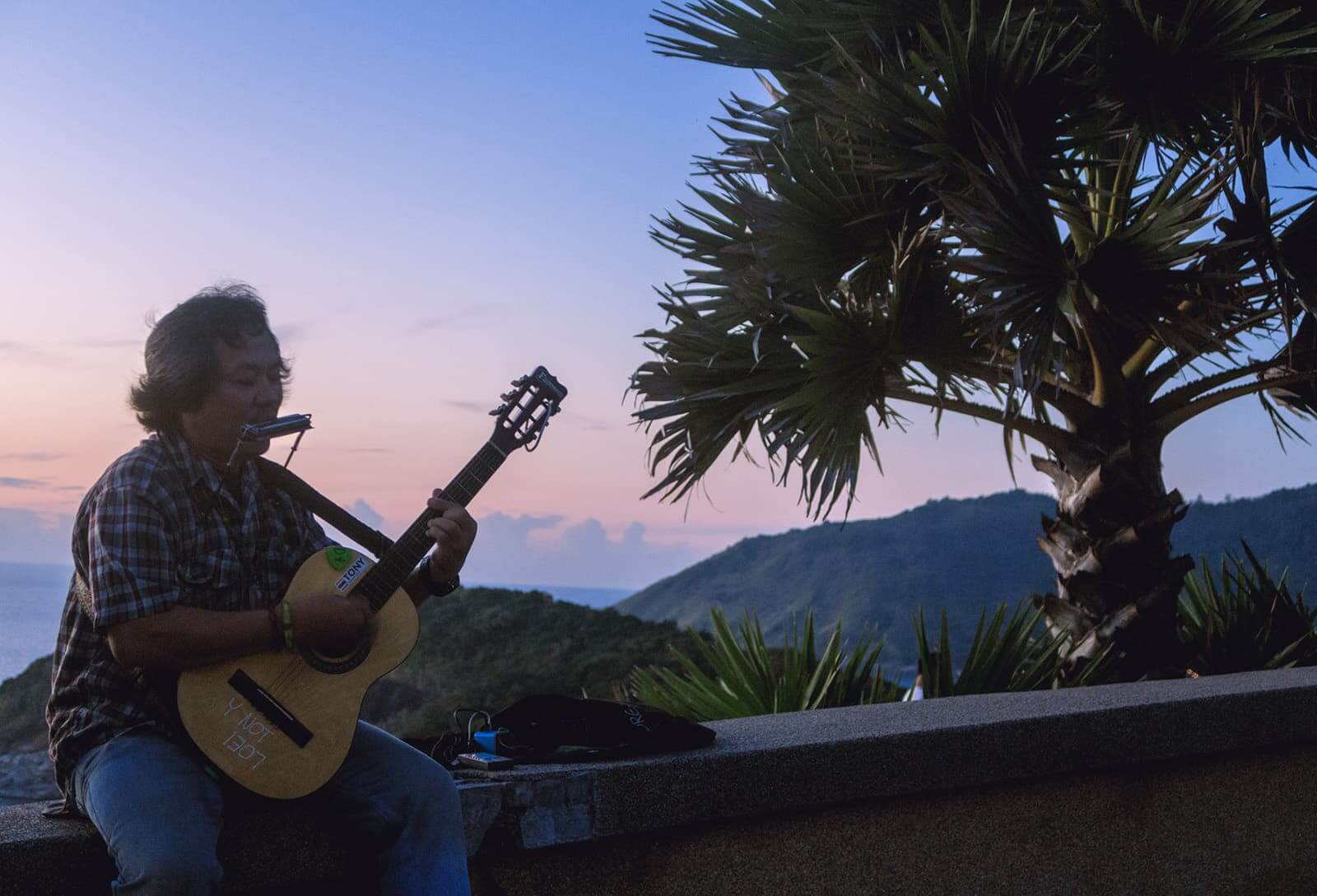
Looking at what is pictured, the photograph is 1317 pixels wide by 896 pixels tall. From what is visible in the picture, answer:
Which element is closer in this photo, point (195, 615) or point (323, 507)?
point (195, 615)

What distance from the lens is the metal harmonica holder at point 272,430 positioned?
2488 millimetres

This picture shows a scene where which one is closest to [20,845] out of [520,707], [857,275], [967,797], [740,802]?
[520,707]

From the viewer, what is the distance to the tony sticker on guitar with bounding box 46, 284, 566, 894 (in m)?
2.17

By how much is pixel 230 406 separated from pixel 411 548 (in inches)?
19.1

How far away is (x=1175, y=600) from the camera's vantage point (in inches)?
224

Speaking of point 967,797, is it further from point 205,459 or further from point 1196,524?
point 1196,524

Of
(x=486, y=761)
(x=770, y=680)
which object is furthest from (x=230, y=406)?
(x=770, y=680)

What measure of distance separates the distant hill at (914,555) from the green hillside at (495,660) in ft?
3.11

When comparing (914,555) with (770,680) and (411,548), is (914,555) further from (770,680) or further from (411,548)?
(411,548)

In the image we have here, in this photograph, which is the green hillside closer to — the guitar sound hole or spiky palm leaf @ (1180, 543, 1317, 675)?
spiky palm leaf @ (1180, 543, 1317, 675)

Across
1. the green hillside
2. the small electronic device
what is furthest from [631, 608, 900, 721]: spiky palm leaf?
the green hillside

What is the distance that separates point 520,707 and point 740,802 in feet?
1.98

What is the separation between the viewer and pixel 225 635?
2.23m

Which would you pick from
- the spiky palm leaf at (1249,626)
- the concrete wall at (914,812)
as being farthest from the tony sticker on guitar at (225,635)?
the spiky palm leaf at (1249,626)
